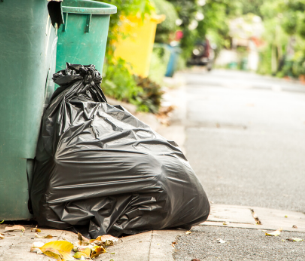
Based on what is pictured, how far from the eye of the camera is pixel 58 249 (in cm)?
214

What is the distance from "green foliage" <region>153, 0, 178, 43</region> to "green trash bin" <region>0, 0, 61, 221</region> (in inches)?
395

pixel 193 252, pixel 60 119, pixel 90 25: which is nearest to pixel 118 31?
pixel 90 25

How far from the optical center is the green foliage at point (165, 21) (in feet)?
41.2

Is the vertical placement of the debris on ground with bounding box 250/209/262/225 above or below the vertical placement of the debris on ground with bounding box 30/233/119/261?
below

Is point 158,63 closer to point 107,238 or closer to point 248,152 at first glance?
point 248,152

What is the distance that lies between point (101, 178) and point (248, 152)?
3.40 m

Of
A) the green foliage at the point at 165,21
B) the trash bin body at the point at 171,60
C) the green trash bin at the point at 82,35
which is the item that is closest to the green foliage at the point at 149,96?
the green trash bin at the point at 82,35

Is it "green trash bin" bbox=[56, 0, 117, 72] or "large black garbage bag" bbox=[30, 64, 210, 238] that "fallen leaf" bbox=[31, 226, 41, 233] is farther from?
"green trash bin" bbox=[56, 0, 117, 72]

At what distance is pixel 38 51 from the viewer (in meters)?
2.33

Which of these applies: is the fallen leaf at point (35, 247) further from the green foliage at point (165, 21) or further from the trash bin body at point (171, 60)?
the trash bin body at point (171, 60)

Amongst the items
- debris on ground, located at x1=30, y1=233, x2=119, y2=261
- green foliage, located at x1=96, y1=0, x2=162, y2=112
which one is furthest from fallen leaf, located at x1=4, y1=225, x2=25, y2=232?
green foliage, located at x1=96, y1=0, x2=162, y2=112

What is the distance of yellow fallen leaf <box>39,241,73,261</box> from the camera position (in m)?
2.09

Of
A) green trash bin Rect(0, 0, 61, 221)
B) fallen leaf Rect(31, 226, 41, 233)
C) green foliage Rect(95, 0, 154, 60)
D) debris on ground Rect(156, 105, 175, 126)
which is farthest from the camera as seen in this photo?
debris on ground Rect(156, 105, 175, 126)

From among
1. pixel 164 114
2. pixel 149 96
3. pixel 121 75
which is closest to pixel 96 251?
pixel 121 75
